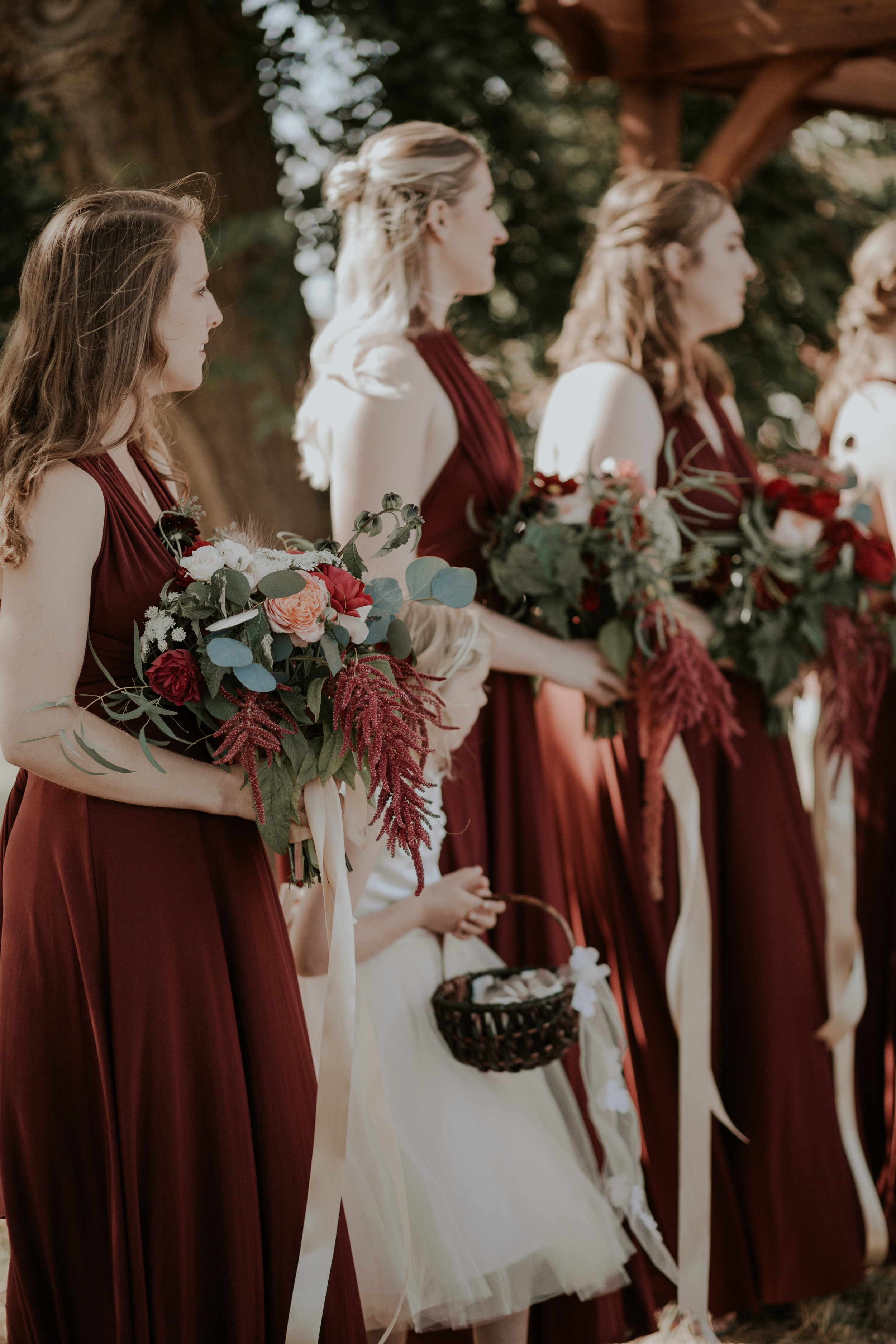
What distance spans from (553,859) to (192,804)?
125cm

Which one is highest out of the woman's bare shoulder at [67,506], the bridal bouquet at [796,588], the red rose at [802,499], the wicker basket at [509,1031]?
the woman's bare shoulder at [67,506]

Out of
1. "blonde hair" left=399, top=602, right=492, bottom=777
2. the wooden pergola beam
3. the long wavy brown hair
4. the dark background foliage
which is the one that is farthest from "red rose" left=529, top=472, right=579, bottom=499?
the wooden pergola beam

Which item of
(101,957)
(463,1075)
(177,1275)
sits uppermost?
(101,957)

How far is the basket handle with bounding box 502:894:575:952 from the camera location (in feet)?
8.70

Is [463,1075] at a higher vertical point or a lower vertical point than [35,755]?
lower

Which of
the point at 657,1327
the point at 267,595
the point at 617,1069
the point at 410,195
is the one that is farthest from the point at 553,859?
the point at 410,195

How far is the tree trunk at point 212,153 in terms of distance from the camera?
5430mm

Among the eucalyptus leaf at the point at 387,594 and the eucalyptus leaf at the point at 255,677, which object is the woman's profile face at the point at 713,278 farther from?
the eucalyptus leaf at the point at 255,677

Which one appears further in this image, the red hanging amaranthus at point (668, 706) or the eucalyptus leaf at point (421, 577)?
the red hanging amaranthus at point (668, 706)

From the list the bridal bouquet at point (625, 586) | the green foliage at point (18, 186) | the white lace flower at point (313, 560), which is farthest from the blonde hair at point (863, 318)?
the green foliage at point (18, 186)

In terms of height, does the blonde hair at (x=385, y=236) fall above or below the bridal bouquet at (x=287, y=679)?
above

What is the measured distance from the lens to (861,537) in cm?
327

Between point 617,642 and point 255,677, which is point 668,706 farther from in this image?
point 255,677

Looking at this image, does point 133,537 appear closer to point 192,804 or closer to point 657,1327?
point 192,804
